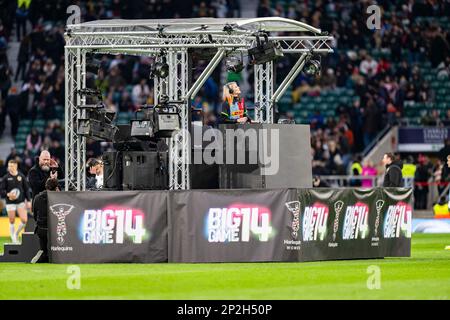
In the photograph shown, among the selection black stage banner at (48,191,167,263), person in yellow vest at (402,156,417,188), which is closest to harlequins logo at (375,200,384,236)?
black stage banner at (48,191,167,263)

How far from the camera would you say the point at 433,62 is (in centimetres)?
4853

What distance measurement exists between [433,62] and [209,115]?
9793mm

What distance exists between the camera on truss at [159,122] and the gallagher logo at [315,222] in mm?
3529

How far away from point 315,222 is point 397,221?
2858 millimetres

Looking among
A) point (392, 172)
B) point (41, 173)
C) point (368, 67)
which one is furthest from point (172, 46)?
point (368, 67)

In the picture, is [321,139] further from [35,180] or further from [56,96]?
[35,180]

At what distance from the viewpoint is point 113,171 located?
2502 cm

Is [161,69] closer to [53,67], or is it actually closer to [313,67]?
[313,67]

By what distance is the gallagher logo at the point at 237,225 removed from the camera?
2214cm

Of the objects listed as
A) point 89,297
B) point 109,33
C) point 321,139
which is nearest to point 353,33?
point 321,139

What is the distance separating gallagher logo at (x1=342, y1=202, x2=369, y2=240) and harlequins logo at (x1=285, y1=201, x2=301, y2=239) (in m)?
1.45

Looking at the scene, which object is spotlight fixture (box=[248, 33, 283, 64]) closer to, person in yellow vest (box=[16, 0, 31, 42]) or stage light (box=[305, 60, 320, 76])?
stage light (box=[305, 60, 320, 76])

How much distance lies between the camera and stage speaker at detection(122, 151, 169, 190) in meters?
24.8

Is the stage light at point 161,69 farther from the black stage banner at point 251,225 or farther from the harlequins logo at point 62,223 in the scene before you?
the harlequins logo at point 62,223
